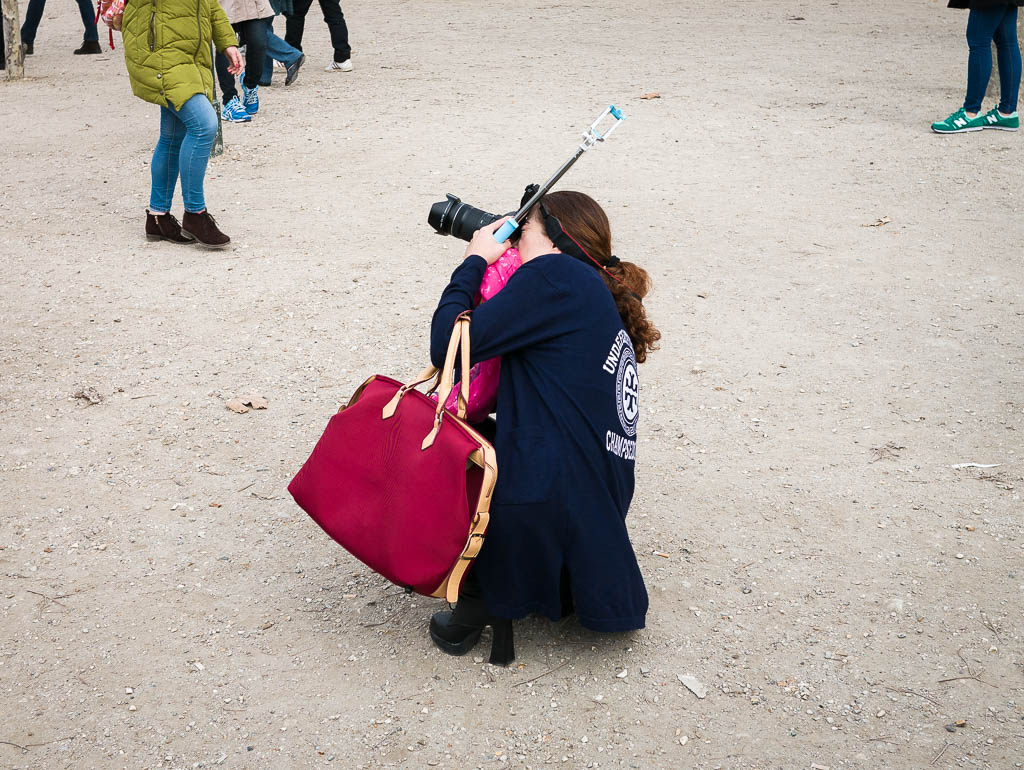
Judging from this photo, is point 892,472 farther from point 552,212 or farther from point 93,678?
point 93,678

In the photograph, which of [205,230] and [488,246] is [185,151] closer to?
[205,230]

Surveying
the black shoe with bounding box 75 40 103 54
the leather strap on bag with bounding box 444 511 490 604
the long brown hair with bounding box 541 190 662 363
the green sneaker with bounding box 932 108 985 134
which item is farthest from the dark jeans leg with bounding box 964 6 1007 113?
the black shoe with bounding box 75 40 103 54

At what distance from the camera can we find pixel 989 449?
3898 millimetres

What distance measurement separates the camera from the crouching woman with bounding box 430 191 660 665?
257 centimetres

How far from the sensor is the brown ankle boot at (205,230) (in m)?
5.64

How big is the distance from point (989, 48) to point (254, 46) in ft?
19.0

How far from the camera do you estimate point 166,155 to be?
560cm

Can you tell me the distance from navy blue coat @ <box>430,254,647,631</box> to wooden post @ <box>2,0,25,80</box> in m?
8.33

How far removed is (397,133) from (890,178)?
357cm

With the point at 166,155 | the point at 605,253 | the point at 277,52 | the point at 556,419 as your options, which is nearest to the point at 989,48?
the point at 277,52

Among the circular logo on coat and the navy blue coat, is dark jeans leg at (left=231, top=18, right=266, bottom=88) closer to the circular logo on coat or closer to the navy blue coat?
the navy blue coat

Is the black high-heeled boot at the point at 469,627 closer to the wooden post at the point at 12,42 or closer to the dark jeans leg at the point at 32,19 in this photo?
the wooden post at the point at 12,42

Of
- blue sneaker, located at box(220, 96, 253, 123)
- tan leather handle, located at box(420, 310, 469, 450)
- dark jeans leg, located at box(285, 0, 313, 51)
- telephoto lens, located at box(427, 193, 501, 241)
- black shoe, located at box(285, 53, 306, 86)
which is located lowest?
blue sneaker, located at box(220, 96, 253, 123)

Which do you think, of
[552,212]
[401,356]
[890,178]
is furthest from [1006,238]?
[552,212]
